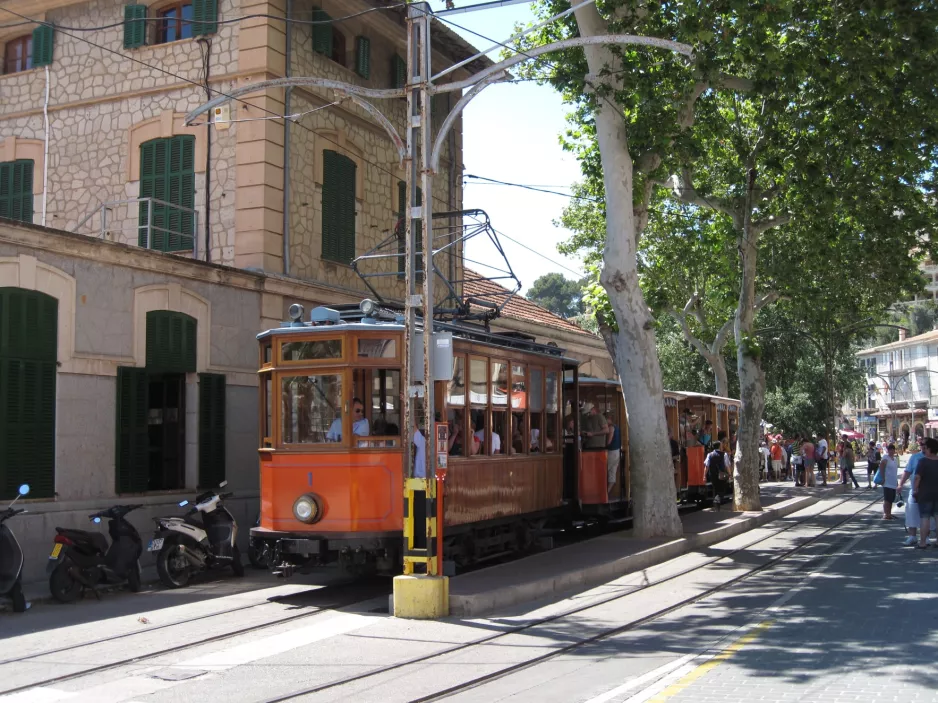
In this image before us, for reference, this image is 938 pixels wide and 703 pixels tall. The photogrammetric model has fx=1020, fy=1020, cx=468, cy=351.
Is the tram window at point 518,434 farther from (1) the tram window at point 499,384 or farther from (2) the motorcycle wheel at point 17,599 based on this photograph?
(2) the motorcycle wheel at point 17,599

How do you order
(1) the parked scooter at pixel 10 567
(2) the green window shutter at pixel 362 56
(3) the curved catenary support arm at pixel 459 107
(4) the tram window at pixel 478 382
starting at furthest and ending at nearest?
(2) the green window shutter at pixel 362 56 < (4) the tram window at pixel 478 382 < (3) the curved catenary support arm at pixel 459 107 < (1) the parked scooter at pixel 10 567

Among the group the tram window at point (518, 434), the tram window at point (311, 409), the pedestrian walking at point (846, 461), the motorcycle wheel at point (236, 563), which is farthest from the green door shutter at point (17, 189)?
the pedestrian walking at point (846, 461)

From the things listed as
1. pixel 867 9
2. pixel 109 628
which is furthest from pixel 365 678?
pixel 867 9

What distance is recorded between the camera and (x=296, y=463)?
12227 mm

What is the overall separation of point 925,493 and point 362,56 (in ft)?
43.5

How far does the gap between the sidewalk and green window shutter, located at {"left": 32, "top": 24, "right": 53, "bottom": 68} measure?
13546 mm

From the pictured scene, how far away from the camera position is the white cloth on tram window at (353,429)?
12.1 meters

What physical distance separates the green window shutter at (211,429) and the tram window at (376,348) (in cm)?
527

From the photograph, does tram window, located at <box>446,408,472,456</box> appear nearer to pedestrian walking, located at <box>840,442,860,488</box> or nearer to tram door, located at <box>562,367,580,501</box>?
tram door, located at <box>562,367,580,501</box>

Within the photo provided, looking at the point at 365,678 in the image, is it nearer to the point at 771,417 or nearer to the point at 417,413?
the point at 417,413

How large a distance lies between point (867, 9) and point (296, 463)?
10848 mm

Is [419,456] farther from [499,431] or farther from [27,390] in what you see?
[27,390]

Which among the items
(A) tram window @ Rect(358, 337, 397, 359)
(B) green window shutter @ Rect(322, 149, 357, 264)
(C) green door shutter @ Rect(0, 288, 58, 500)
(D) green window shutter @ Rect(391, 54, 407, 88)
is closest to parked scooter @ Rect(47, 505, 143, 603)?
(C) green door shutter @ Rect(0, 288, 58, 500)

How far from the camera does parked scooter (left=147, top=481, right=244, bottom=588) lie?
12.9 metres
